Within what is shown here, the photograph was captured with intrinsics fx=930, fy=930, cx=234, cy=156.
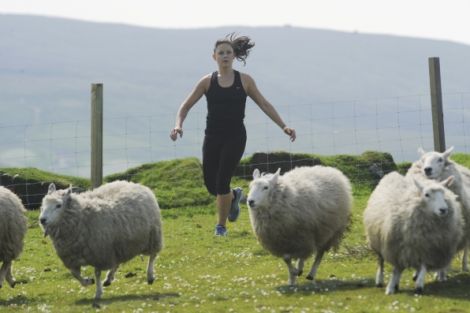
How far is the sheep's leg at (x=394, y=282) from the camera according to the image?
1042 cm

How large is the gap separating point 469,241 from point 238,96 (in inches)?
157

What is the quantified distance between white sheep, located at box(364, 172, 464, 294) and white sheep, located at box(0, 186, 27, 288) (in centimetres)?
500

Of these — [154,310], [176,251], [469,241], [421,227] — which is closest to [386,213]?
[421,227]

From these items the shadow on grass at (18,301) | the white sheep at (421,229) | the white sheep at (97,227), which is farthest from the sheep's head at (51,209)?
the white sheep at (421,229)

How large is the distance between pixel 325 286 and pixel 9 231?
4.41 m

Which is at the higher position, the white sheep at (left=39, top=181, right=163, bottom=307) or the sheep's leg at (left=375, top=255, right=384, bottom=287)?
the white sheep at (left=39, top=181, right=163, bottom=307)

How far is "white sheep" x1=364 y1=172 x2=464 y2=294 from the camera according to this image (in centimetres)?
1054

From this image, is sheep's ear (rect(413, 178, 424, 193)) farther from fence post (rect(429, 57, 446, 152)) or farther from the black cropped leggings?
fence post (rect(429, 57, 446, 152))

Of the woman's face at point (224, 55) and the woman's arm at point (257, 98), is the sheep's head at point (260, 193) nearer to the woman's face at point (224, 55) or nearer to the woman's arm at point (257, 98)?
the woman's arm at point (257, 98)

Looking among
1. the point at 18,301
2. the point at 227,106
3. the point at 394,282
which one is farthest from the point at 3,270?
the point at 394,282

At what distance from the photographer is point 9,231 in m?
12.6

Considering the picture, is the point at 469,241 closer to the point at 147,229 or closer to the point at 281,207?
the point at 281,207

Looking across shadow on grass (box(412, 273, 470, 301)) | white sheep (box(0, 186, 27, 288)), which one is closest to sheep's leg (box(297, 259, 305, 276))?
shadow on grass (box(412, 273, 470, 301))

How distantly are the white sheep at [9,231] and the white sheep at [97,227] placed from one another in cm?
101
